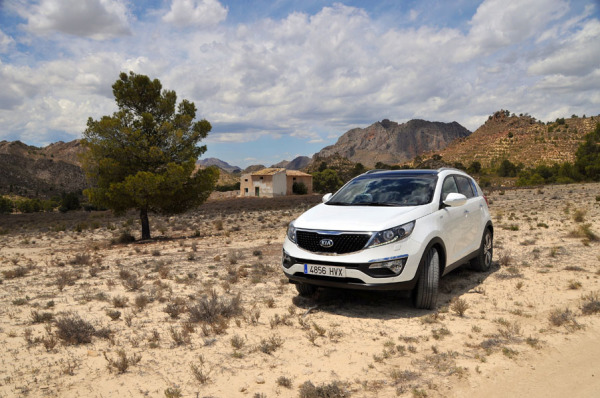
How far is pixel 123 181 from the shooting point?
56.6 ft

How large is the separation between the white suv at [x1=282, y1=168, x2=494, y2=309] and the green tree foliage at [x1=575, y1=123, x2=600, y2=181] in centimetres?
4391

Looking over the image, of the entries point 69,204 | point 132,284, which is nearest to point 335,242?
point 132,284

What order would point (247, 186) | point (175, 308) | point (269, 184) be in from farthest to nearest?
point (247, 186) < point (269, 184) < point (175, 308)

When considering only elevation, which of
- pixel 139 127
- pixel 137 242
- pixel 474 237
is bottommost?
pixel 137 242

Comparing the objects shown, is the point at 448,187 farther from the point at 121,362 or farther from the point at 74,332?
the point at 74,332

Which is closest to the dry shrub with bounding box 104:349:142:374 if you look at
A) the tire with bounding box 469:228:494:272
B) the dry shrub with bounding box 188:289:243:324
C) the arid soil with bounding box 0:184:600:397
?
Result: the arid soil with bounding box 0:184:600:397

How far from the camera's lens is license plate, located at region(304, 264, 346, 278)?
522 centimetres

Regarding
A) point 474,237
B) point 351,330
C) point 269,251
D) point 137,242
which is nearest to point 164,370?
point 351,330

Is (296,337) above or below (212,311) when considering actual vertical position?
below

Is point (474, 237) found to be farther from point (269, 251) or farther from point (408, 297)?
point (269, 251)

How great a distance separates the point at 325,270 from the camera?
5305 mm

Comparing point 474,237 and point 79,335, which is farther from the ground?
point 474,237

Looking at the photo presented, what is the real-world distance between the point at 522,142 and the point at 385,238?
82091 millimetres

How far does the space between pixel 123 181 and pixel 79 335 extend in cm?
1339
